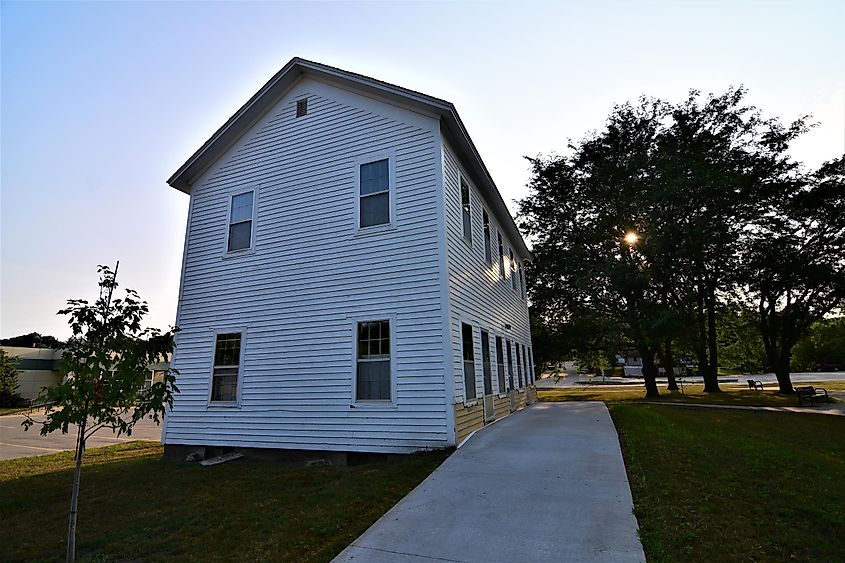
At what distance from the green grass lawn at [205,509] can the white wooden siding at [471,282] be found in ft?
8.35

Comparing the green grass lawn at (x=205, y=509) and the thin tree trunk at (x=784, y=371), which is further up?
the thin tree trunk at (x=784, y=371)

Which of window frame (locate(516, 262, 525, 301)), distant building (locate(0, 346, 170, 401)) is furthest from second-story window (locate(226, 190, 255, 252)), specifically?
distant building (locate(0, 346, 170, 401))

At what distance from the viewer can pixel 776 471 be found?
22.2ft

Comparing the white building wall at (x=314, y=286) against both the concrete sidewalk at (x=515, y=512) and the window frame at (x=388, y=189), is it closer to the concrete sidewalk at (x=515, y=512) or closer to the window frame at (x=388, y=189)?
the window frame at (x=388, y=189)

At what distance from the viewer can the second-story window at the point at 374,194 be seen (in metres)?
9.34

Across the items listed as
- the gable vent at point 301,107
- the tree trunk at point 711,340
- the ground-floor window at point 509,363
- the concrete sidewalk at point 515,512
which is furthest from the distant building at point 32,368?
the tree trunk at point 711,340

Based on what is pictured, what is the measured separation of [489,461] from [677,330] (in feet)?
57.4

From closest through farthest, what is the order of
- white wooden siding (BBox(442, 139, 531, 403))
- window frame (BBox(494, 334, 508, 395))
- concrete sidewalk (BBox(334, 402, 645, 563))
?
1. concrete sidewalk (BBox(334, 402, 645, 563))
2. white wooden siding (BBox(442, 139, 531, 403))
3. window frame (BBox(494, 334, 508, 395))

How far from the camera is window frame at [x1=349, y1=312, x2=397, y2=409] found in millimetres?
8328

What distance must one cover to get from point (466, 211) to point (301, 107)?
4.90m

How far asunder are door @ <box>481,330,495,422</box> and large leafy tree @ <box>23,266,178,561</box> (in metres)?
7.38

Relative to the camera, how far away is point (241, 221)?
35.6 ft

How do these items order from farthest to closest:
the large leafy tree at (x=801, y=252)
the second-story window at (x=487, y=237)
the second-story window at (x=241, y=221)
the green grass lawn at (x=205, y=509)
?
1. the large leafy tree at (x=801, y=252)
2. the second-story window at (x=487, y=237)
3. the second-story window at (x=241, y=221)
4. the green grass lawn at (x=205, y=509)

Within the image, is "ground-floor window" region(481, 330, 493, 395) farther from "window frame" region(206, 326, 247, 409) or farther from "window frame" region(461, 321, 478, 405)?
"window frame" region(206, 326, 247, 409)
